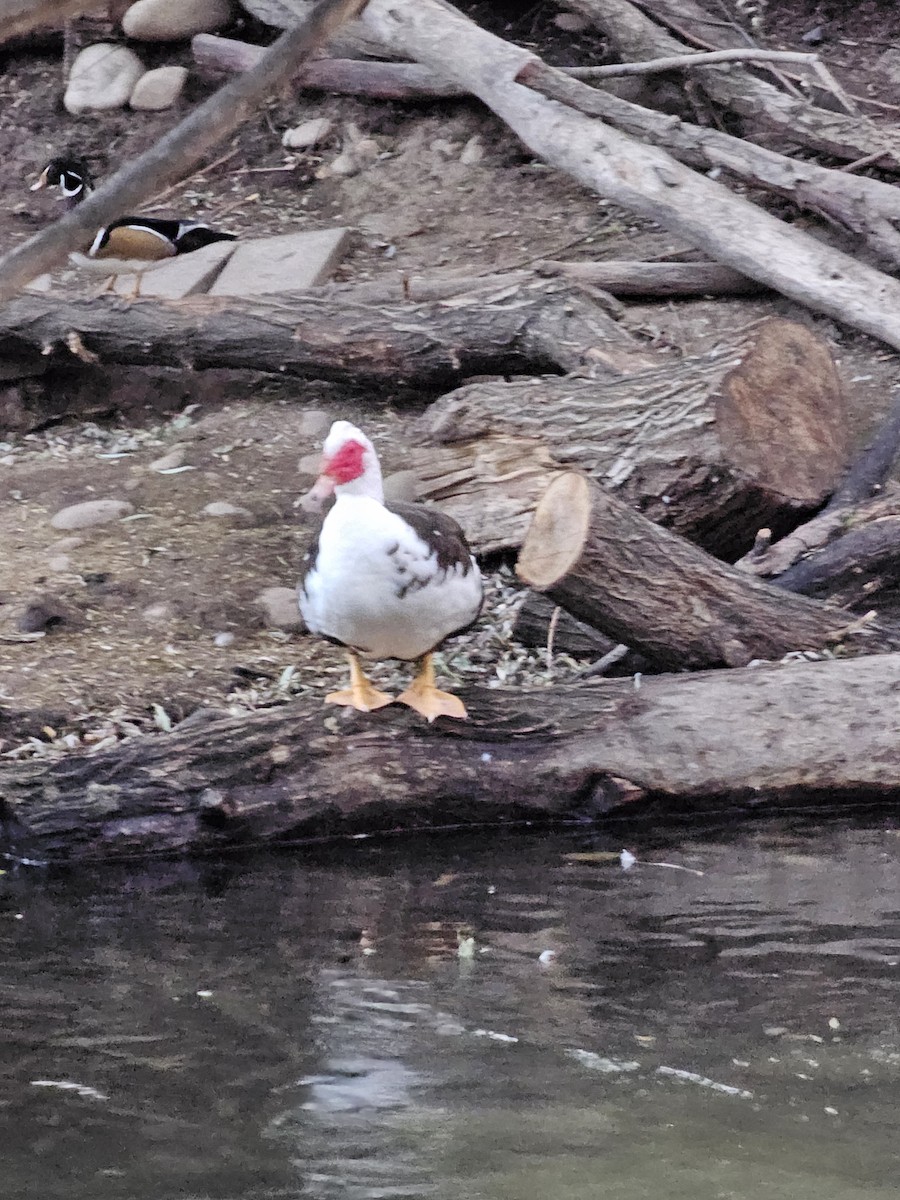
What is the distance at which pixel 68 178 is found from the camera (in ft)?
29.0

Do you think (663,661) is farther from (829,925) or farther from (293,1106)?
(293,1106)

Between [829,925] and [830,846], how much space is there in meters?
0.56

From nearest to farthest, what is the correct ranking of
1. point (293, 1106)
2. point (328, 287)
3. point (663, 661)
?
point (293, 1106)
point (663, 661)
point (328, 287)

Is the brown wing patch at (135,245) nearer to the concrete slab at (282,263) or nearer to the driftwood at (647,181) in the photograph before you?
the concrete slab at (282,263)

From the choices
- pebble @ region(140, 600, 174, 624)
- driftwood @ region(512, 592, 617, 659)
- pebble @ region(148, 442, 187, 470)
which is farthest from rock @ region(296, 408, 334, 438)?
driftwood @ region(512, 592, 617, 659)

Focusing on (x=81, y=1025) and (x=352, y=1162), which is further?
(x=81, y=1025)

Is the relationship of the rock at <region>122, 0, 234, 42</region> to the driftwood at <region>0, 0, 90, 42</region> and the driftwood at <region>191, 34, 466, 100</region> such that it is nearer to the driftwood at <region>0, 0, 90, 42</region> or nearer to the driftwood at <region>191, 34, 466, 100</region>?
the driftwood at <region>191, 34, 466, 100</region>

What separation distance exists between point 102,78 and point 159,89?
0.52 meters

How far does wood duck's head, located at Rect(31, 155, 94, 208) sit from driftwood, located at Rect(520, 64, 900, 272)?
9.47ft

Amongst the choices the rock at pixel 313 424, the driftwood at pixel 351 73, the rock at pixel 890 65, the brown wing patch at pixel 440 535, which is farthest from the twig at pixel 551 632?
the rock at pixel 890 65

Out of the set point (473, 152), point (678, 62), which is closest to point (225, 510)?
point (473, 152)

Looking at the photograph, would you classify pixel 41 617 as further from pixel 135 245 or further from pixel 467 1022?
pixel 135 245

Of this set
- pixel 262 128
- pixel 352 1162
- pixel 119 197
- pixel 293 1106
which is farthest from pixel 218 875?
pixel 262 128

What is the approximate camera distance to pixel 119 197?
122cm
